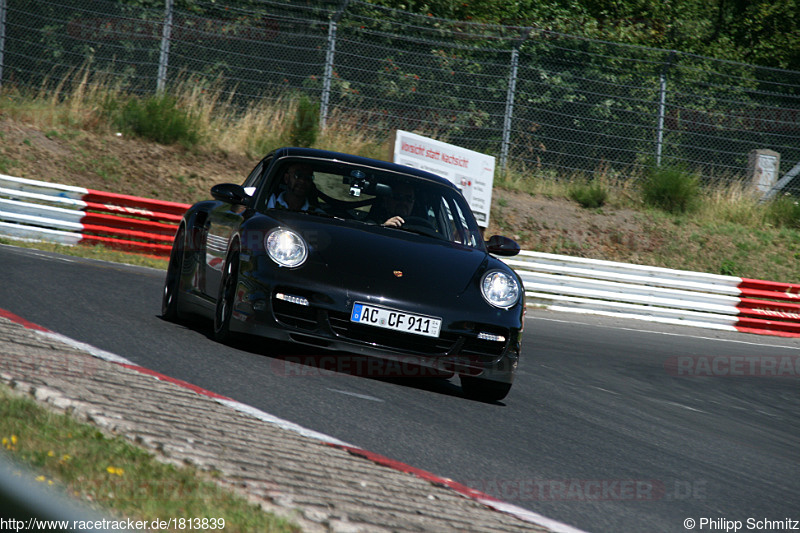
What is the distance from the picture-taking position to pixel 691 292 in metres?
16.2

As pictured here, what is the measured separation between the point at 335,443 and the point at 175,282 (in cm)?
365

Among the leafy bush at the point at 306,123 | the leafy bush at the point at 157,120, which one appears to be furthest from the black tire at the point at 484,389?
the leafy bush at the point at 157,120

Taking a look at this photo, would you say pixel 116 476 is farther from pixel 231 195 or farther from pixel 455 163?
pixel 455 163

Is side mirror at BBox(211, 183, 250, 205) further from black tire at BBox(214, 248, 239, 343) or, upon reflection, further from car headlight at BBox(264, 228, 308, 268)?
car headlight at BBox(264, 228, 308, 268)

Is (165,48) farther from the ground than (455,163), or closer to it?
farther from the ground

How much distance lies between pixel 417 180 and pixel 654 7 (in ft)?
80.8

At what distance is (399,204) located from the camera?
22.8ft

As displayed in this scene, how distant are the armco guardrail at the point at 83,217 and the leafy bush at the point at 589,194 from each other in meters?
9.07

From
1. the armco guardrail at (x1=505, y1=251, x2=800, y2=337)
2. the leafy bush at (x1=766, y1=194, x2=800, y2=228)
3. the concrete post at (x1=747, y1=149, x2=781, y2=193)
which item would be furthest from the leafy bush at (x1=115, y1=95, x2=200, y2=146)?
the leafy bush at (x1=766, y1=194, x2=800, y2=228)

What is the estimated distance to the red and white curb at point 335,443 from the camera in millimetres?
3674

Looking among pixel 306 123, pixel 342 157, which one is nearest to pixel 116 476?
pixel 342 157

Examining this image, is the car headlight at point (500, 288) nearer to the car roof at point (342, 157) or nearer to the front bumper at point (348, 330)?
the front bumper at point (348, 330)

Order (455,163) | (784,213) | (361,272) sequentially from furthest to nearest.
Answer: (784,213), (455,163), (361,272)

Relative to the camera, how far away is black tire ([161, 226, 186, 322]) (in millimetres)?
7504
